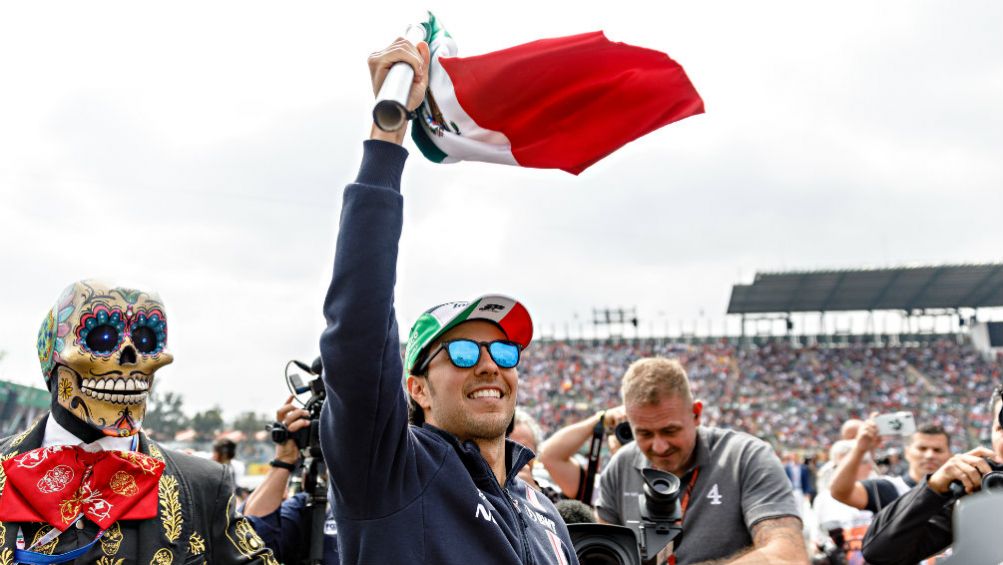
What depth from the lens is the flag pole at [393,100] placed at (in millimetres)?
1968

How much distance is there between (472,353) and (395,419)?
0.45 m

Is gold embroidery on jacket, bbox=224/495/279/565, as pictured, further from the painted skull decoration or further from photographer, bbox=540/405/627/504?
photographer, bbox=540/405/627/504

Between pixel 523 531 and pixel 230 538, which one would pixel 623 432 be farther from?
pixel 230 538

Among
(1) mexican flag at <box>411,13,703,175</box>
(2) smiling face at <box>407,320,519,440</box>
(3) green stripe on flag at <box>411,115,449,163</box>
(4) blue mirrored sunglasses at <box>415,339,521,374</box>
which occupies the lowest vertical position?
(2) smiling face at <box>407,320,519,440</box>

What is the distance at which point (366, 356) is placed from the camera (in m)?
1.91

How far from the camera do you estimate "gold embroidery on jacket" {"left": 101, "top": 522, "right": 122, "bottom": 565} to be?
2.46 meters

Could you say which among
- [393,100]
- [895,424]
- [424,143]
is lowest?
[895,424]

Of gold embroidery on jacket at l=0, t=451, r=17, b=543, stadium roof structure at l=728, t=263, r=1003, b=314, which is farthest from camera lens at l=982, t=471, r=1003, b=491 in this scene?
stadium roof structure at l=728, t=263, r=1003, b=314

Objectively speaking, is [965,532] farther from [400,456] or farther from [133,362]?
[133,362]

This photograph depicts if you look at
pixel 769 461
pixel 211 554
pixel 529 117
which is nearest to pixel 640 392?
pixel 769 461

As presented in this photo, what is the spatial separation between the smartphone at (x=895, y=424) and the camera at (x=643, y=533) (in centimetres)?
283

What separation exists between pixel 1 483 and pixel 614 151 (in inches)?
90.2

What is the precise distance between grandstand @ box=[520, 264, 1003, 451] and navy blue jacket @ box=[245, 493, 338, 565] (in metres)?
29.0

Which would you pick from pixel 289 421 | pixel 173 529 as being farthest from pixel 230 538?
pixel 289 421
